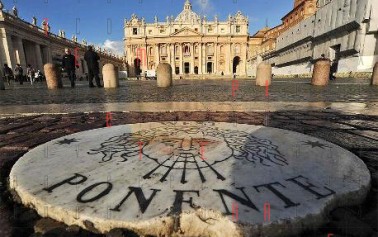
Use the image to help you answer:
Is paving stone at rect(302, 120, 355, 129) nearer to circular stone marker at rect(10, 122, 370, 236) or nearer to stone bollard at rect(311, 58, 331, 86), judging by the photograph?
circular stone marker at rect(10, 122, 370, 236)

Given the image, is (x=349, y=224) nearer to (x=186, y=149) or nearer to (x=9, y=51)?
(x=186, y=149)

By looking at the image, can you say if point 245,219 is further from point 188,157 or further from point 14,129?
point 14,129

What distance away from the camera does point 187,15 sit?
8200cm

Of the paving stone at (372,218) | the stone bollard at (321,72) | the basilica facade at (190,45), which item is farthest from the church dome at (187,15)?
the paving stone at (372,218)

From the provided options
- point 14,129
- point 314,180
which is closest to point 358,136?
point 314,180

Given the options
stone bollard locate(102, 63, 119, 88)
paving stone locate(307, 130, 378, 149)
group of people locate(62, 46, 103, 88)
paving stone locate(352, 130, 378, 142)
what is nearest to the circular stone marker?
paving stone locate(307, 130, 378, 149)

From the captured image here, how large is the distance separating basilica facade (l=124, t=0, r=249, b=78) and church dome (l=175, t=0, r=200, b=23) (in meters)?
3.37

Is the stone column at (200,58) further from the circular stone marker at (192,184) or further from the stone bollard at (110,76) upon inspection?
the circular stone marker at (192,184)

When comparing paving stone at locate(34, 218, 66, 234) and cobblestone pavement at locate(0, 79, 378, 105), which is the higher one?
cobblestone pavement at locate(0, 79, 378, 105)

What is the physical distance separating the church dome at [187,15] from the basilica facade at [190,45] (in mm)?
3374

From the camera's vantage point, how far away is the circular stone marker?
1023mm

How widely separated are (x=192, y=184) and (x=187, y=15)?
88097 mm

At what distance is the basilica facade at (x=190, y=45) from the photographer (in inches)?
2896

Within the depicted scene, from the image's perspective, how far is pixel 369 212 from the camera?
3.76 ft
